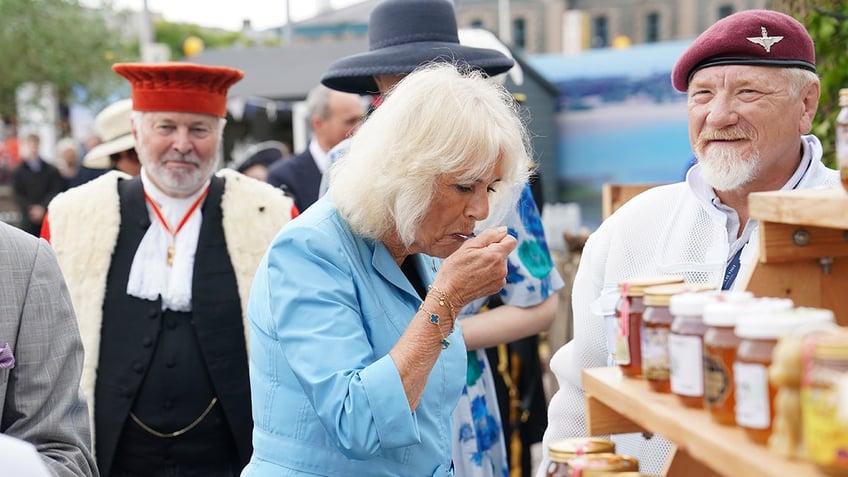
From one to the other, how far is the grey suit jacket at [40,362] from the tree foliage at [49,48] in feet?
90.3

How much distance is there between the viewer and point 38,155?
14266 millimetres

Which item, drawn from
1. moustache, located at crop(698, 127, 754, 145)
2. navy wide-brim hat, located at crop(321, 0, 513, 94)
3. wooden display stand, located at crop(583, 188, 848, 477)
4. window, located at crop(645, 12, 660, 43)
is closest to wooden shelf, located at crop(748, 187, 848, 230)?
wooden display stand, located at crop(583, 188, 848, 477)

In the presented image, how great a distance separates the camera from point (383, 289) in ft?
7.42

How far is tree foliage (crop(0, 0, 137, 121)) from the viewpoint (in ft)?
90.5

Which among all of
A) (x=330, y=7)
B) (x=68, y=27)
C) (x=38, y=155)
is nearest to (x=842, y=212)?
(x=38, y=155)

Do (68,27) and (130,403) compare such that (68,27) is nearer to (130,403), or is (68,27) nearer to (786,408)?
(130,403)

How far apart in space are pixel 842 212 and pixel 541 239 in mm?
1758

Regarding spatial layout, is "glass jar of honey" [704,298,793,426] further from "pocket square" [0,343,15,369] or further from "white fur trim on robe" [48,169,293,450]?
"white fur trim on robe" [48,169,293,450]

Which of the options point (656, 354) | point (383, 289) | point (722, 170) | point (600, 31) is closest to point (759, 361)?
point (656, 354)

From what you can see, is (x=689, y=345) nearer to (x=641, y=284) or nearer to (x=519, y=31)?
(x=641, y=284)

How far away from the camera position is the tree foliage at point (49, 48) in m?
27.6

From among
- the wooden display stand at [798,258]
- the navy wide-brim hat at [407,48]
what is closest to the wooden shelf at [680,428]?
the wooden display stand at [798,258]

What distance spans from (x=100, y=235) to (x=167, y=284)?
301 mm

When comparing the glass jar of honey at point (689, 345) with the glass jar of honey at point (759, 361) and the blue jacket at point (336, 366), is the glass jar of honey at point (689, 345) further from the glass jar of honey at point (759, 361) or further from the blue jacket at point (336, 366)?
the blue jacket at point (336, 366)
